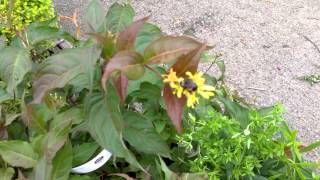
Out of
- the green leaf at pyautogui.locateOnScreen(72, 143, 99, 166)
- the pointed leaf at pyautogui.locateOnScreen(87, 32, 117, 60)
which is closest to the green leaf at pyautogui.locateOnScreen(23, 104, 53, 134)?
the green leaf at pyautogui.locateOnScreen(72, 143, 99, 166)

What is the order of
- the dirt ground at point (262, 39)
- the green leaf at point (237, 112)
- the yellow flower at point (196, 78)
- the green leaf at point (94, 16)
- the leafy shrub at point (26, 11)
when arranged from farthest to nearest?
the dirt ground at point (262, 39) → the leafy shrub at point (26, 11) → the green leaf at point (237, 112) → the green leaf at point (94, 16) → the yellow flower at point (196, 78)

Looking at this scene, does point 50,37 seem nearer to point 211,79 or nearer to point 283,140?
point 211,79

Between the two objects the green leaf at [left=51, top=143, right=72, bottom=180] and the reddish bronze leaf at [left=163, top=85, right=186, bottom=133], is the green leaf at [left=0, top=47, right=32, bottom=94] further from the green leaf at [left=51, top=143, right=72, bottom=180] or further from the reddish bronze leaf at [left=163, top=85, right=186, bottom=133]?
the reddish bronze leaf at [left=163, top=85, right=186, bottom=133]

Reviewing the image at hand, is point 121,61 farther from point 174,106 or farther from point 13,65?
point 13,65

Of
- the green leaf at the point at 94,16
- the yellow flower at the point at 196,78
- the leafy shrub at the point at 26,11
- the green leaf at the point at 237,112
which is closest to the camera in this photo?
the yellow flower at the point at 196,78

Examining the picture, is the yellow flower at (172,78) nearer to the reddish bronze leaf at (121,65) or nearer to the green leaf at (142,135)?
the reddish bronze leaf at (121,65)

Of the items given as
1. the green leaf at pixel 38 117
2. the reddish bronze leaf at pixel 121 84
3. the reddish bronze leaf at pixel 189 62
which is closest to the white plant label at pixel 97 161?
the green leaf at pixel 38 117
